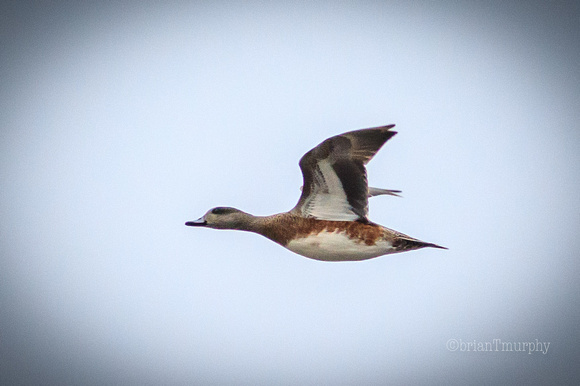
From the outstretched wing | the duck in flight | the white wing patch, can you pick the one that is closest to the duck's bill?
the duck in flight

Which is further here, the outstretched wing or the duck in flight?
the duck in flight

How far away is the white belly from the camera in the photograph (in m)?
6.08

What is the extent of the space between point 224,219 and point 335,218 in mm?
1053

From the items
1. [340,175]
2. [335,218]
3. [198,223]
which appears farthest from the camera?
[198,223]

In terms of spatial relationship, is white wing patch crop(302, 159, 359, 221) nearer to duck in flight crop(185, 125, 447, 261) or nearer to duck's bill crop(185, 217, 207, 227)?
duck in flight crop(185, 125, 447, 261)

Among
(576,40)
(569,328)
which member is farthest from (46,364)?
(576,40)

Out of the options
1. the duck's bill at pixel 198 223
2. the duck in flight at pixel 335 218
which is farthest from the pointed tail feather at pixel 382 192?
the duck's bill at pixel 198 223

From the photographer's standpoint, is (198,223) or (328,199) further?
(198,223)

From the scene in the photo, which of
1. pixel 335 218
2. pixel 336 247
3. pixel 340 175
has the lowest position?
pixel 336 247

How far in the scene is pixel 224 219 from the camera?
662 cm

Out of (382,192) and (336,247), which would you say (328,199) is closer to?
(336,247)

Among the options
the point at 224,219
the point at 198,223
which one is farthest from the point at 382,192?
the point at 198,223

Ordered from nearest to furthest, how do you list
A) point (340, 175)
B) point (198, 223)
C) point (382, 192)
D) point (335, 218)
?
point (340, 175)
point (335, 218)
point (198, 223)
point (382, 192)

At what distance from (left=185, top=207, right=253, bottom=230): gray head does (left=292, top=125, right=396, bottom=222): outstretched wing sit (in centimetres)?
54
